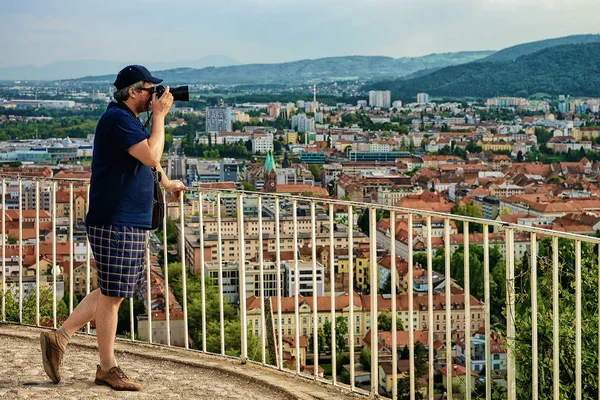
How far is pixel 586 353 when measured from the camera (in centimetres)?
277

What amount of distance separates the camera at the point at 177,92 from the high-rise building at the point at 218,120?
95859 mm

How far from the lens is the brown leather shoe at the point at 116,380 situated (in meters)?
2.93

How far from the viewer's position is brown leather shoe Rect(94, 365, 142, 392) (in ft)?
9.61

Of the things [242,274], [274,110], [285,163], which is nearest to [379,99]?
[274,110]

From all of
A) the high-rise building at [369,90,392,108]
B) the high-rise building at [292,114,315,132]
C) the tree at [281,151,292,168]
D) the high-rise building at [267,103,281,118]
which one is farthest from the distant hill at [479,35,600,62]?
the tree at [281,151,292,168]

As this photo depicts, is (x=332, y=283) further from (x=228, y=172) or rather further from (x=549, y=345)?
(x=228, y=172)

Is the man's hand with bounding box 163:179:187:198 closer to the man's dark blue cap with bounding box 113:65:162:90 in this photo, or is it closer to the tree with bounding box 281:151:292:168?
the man's dark blue cap with bounding box 113:65:162:90

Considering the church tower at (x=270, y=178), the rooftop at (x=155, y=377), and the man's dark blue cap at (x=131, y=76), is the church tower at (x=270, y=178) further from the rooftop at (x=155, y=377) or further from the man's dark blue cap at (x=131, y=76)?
the man's dark blue cap at (x=131, y=76)

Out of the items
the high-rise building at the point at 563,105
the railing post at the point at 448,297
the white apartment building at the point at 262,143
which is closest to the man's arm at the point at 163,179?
the railing post at the point at 448,297

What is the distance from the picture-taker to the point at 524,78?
13675cm

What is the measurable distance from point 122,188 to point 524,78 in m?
139

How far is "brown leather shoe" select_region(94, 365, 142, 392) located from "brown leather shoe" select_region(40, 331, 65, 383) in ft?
0.41

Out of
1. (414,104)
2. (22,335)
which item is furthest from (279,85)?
(22,335)

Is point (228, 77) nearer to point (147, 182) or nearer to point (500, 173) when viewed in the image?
point (500, 173)
